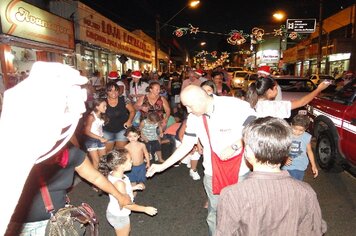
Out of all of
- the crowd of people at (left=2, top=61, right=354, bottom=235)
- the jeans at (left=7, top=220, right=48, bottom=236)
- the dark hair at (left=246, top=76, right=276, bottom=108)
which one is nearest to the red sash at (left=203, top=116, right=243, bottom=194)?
the crowd of people at (left=2, top=61, right=354, bottom=235)

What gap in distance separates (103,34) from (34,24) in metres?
7.55

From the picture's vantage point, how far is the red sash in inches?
125

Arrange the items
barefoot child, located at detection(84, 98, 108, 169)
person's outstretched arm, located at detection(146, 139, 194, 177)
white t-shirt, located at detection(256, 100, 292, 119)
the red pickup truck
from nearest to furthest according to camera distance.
Answer: person's outstretched arm, located at detection(146, 139, 194, 177) → white t-shirt, located at detection(256, 100, 292, 119) → the red pickup truck → barefoot child, located at detection(84, 98, 108, 169)

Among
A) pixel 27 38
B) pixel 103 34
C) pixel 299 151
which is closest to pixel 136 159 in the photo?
pixel 299 151

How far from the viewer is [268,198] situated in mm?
1847

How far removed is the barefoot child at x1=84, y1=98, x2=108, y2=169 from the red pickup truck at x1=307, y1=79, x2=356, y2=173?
4260 millimetres

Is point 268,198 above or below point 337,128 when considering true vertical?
above

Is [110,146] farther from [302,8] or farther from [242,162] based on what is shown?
[302,8]

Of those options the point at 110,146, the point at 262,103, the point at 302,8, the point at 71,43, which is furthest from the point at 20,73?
the point at 302,8

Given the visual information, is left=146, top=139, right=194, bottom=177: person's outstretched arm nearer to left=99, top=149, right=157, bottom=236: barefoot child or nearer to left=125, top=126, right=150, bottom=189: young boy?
left=99, top=149, right=157, bottom=236: barefoot child

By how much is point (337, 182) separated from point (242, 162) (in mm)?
3666

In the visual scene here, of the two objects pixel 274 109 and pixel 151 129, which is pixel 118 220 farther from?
pixel 151 129

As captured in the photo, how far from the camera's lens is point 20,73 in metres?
11.3

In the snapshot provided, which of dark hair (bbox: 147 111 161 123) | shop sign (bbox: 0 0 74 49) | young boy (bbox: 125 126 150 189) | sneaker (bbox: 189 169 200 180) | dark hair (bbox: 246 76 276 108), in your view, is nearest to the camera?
dark hair (bbox: 246 76 276 108)
